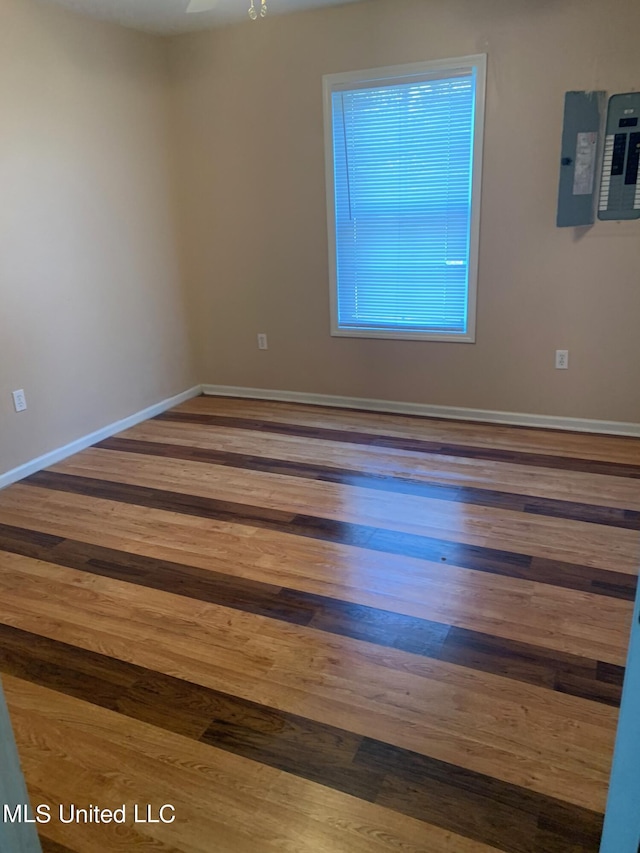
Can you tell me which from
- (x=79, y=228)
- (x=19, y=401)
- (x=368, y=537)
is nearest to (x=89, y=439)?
(x=19, y=401)

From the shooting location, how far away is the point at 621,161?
Result: 3.27 metres

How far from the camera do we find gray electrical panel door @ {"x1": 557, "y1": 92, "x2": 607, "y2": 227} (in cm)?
328

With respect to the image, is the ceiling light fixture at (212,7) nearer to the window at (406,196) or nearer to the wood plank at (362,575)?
the window at (406,196)

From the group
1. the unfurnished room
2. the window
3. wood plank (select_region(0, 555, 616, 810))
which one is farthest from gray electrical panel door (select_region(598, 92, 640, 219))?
wood plank (select_region(0, 555, 616, 810))

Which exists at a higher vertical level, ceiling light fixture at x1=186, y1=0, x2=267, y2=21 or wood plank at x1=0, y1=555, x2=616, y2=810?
ceiling light fixture at x1=186, y1=0, x2=267, y2=21

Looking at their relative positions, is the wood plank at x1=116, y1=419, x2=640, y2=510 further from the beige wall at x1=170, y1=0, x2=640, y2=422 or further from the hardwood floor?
the beige wall at x1=170, y1=0, x2=640, y2=422

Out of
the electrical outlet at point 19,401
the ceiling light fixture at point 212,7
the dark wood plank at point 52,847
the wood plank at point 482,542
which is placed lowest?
the dark wood plank at point 52,847

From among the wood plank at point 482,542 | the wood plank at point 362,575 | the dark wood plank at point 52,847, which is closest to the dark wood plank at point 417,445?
the wood plank at point 482,542

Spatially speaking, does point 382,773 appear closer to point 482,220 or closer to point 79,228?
point 482,220

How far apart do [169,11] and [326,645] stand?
143 inches

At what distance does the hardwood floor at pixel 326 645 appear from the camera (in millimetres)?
1480

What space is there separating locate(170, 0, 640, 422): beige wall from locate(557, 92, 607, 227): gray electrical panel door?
0.05 meters

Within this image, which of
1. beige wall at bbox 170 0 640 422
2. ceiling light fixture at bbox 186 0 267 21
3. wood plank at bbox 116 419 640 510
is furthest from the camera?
ceiling light fixture at bbox 186 0 267 21

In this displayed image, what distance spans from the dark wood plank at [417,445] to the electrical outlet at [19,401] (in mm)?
1077
